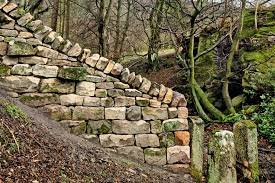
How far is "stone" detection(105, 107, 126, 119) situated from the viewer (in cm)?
572

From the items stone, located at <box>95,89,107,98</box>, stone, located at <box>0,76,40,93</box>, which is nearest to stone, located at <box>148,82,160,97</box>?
stone, located at <box>95,89,107,98</box>

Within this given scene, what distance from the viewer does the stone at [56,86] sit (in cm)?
552

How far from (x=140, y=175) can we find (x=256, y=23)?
307 inches

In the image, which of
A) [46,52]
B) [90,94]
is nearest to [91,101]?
[90,94]

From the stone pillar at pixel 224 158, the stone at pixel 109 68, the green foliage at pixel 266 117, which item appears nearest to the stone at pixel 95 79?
the stone at pixel 109 68

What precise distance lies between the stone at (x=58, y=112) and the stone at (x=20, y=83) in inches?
14.0

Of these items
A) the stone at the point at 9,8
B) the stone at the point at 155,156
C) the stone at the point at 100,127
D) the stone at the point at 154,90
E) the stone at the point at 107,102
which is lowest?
the stone at the point at 155,156

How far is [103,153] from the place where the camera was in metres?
5.33

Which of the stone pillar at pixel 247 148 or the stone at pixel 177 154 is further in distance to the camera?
the stone at pixel 177 154

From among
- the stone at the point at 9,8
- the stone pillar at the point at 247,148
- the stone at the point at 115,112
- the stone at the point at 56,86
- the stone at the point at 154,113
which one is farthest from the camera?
the stone at the point at 154,113

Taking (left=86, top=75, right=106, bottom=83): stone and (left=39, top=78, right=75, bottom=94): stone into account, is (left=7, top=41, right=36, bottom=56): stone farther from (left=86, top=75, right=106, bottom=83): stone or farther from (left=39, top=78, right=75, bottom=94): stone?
(left=86, top=75, right=106, bottom=83): stone

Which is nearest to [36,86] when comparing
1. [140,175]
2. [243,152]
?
[140,175]

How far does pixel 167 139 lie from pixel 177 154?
0.97 feet

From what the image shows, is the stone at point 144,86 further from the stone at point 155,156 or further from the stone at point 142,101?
the stone at point 155,156
